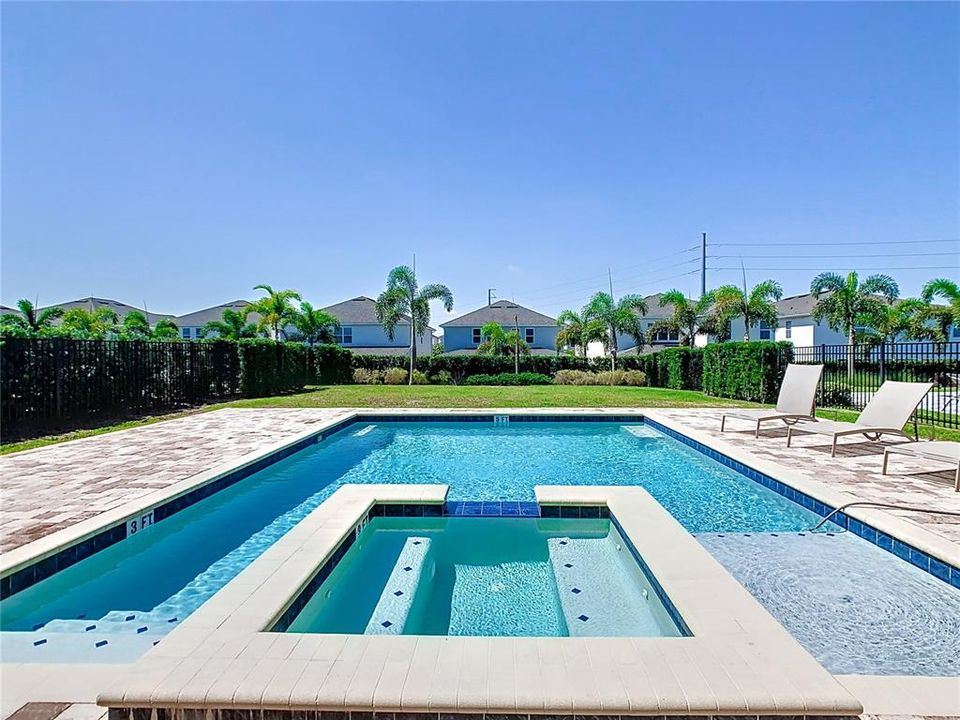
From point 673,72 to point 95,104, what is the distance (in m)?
13.9

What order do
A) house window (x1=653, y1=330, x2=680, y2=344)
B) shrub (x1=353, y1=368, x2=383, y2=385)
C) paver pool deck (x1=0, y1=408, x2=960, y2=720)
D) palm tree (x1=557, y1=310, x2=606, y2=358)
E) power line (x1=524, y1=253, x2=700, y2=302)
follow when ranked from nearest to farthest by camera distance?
paver pool deck (x1=0, y1=408, x2=960, y2=720) < shrub (x1=353, y1=368, x2=383, y2=385) < palm tree (x1=557, y1=310, x2=606, y2=358) < power line (x1=524, y1=253, x2=700, y2=302) < house window (x1=653, y1=330, x2=680, y2=344)

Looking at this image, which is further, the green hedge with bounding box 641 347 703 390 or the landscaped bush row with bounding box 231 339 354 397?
the green hedge with bounding box 641 347 703 390

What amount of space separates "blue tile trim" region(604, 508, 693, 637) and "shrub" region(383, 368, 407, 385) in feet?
73.7

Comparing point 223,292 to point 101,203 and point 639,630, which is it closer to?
point 101,203

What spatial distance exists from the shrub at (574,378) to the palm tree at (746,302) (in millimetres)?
8740

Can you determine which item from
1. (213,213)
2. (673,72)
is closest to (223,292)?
(213,213)

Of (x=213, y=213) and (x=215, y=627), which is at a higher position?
(x=213, y=213)

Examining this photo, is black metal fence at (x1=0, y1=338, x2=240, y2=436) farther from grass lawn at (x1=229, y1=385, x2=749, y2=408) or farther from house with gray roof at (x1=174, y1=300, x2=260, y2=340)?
house with gray roof at (x1=174, y1=300, x2=260, y2=340)

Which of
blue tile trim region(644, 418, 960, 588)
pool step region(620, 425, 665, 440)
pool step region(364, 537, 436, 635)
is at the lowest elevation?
pool step region(364, 537, 436, 635)

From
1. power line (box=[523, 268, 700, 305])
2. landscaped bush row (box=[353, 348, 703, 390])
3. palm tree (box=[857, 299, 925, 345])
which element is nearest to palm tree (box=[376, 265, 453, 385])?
landscaped bush row (box=[353, 348, 703, 390])

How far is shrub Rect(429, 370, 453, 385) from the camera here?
27.7 metres

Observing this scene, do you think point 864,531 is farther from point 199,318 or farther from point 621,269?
point 199,318

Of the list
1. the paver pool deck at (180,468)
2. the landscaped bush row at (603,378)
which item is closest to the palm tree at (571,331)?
the landscaped bush row at (603,378)

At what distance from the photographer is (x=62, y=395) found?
1154cm
